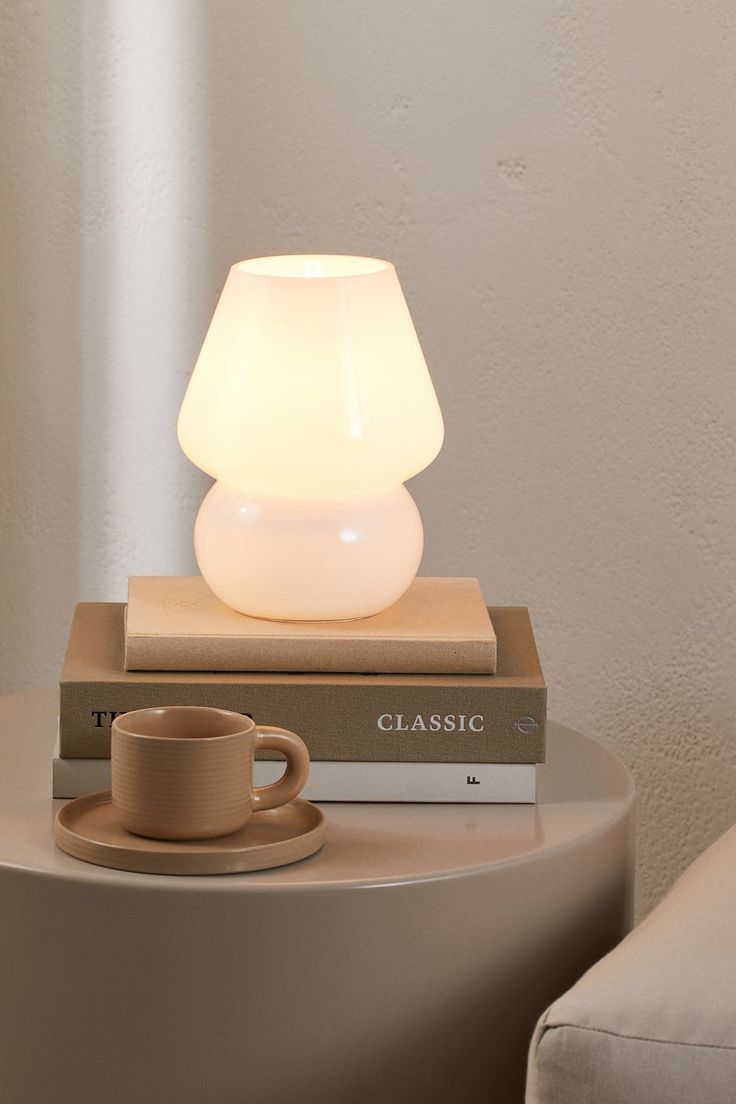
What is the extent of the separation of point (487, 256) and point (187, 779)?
77 cm

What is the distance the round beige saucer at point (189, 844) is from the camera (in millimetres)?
869

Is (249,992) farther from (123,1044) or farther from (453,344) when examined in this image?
(453,344)

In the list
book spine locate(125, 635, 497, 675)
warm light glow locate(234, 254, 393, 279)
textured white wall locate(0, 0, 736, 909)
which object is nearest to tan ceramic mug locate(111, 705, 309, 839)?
book spine locate(125, 635, 497, 675)

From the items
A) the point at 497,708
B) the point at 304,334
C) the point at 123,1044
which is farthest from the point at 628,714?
the point at 123,1044

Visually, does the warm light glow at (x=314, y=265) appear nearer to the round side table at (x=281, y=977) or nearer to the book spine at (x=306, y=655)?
the book spine at (x=306, y=655)

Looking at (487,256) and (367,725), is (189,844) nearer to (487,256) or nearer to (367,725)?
(367,725)

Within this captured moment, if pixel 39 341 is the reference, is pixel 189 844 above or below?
below

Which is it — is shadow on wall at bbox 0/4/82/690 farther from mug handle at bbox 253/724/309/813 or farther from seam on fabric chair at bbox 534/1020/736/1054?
seam on fabric chair at bbox 534/1020/736/1054

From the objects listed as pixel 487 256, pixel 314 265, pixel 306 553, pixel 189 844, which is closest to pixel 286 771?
pixel 189 844

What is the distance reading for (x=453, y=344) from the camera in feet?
4.86

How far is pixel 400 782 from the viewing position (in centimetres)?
102

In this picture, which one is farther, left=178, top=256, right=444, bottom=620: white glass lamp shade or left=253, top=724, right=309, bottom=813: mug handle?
left=178, top=256, right=444, bottom=620: white glass lamp shade

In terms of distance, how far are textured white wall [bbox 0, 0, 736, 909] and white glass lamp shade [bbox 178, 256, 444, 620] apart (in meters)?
0.40

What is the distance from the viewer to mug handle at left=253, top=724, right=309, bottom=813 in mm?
917
